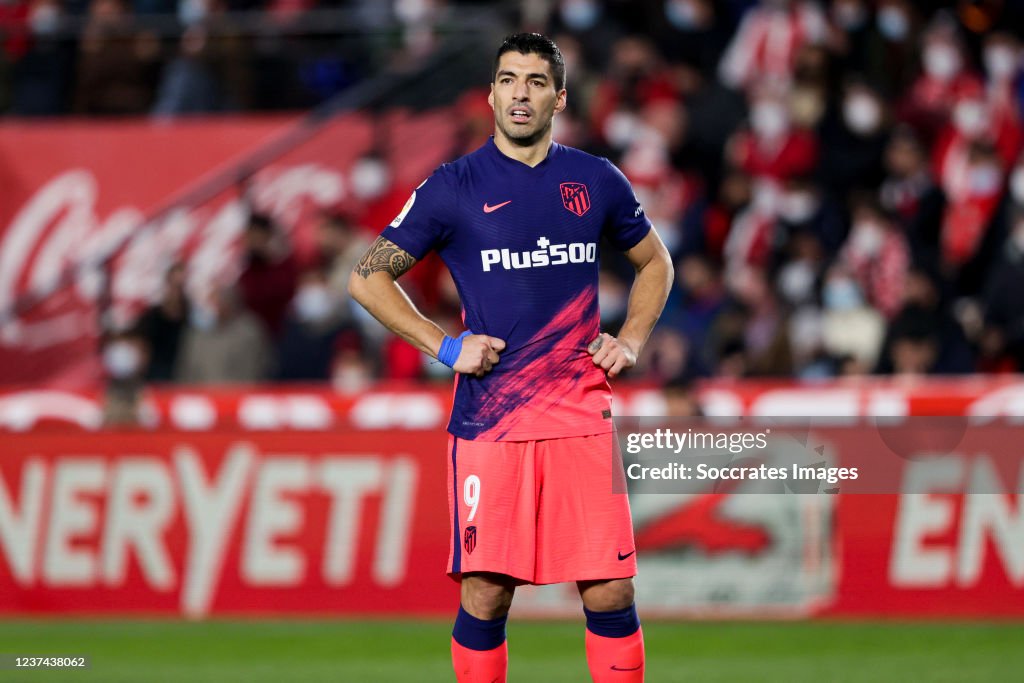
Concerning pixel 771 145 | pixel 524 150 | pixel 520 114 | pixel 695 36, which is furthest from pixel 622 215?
pixel 695 36

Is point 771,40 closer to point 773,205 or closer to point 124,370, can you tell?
point 773,205

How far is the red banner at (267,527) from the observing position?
10.9 metres

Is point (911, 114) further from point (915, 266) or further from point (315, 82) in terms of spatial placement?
point (315, 82)

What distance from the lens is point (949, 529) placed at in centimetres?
1077

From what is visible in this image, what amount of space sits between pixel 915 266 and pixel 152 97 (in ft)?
24.0

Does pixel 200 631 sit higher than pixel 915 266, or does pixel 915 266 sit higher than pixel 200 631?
pixel 915 266

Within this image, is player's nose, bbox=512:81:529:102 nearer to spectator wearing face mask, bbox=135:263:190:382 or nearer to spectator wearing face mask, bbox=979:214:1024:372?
spectator wearing face mask, bbox=979:214:1024:372

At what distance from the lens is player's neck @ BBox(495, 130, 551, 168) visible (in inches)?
241

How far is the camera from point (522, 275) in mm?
6055

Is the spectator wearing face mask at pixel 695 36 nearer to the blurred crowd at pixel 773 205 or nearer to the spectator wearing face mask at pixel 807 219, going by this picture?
the blurred crowd at pixel 773 205

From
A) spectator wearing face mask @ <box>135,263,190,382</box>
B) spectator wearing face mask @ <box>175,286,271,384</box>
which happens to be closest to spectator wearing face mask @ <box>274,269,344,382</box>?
spectator wearing face mask @ <box>175,286,271,384</box>

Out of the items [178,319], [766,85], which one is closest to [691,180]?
[766,85]

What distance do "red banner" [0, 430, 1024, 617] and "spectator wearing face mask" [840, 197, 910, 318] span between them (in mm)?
3342

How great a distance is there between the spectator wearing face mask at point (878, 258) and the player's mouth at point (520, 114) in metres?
8.32
